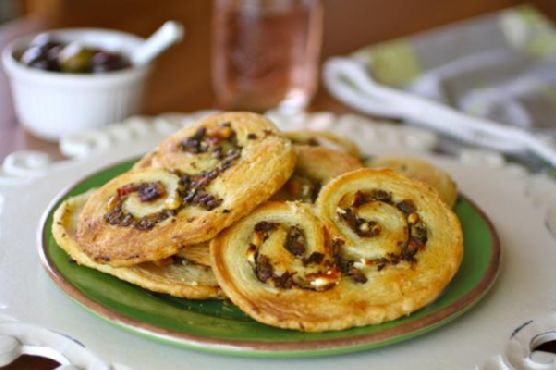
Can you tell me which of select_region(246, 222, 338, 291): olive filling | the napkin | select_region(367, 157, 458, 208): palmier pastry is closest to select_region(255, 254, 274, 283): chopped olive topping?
select_region(246, 222, 338, 291): olive filling

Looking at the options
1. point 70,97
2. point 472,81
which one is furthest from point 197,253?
point 472,81

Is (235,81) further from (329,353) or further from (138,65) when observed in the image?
(329,353)

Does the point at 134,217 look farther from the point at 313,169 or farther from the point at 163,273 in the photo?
the point at 313,169

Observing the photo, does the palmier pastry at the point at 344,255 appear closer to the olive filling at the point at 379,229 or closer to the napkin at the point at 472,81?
the olive filling at the point at 379,229

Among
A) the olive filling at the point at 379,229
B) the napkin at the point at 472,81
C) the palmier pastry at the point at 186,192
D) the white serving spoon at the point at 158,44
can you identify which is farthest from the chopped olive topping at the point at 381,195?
the white serving spoon at the point at 158,44

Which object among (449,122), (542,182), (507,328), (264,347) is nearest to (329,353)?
(264,347)
